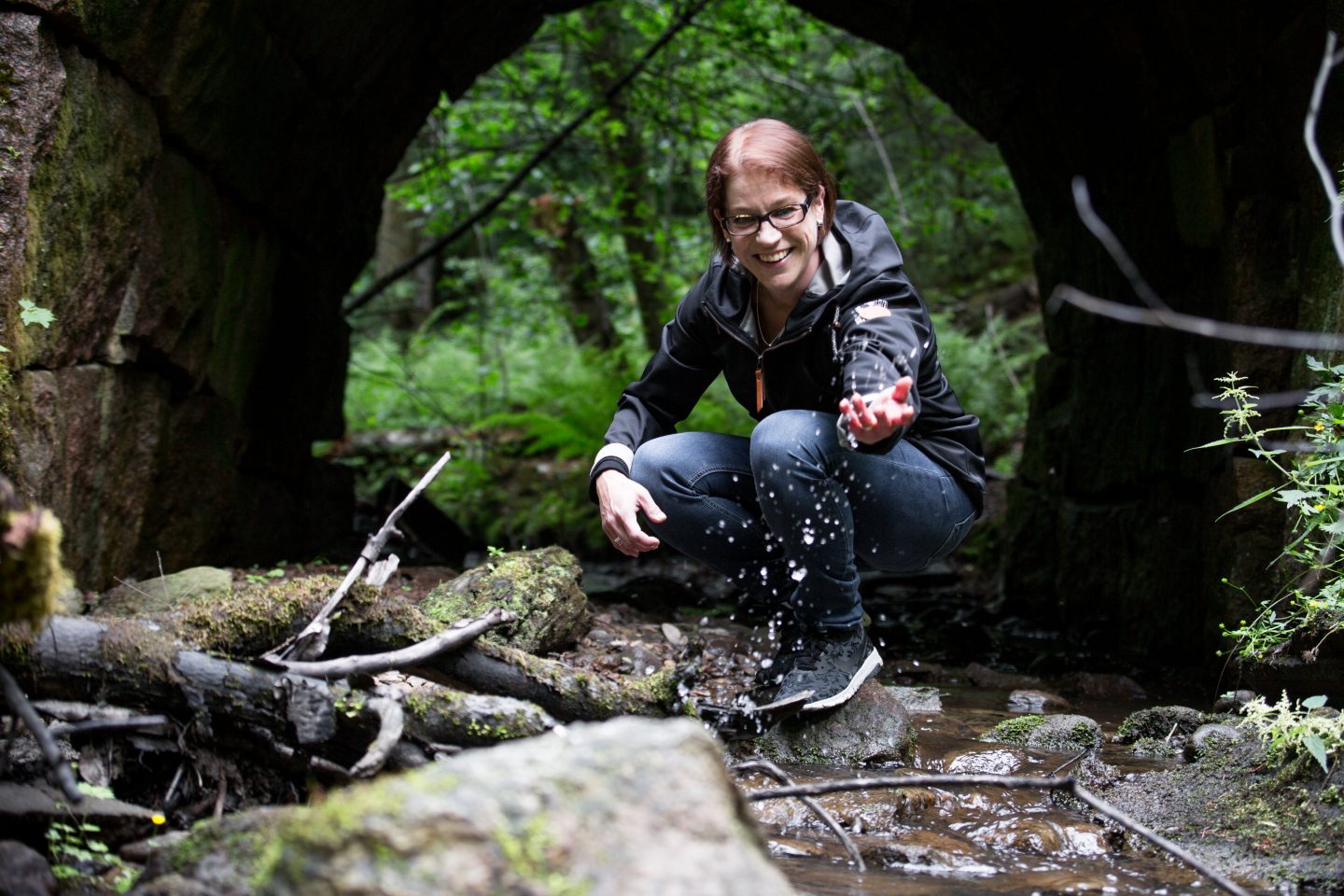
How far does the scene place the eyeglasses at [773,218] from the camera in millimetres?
3135

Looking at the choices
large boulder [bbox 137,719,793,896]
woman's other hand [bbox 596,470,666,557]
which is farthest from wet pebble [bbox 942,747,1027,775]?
large boulder [bbox 137,719,793,896]

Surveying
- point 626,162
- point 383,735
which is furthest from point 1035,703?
point 626,162

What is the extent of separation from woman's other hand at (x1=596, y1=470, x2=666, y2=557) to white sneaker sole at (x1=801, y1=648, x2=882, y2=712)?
68 cm

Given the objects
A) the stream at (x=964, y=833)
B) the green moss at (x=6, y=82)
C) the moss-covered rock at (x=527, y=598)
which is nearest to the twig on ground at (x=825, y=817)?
the stream at (x=964, y=833)

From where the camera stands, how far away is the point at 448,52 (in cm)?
725

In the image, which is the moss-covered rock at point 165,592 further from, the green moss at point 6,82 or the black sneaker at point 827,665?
the black sneaker at point 827,665

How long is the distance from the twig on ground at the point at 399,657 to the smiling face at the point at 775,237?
1247 millimetres

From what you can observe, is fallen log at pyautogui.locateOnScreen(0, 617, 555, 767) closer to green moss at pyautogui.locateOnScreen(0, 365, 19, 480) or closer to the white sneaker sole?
the white sneaker sole

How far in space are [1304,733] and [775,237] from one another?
1.83 metres

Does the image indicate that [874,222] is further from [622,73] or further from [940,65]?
[622,73]

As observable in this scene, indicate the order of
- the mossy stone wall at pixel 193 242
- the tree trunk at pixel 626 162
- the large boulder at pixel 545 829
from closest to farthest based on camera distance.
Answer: the large boulder at pixel 545 829 → the mossy stone wall at pixel 193 242 → the tree trunk at pixel 626 162

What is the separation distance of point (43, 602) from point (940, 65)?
6.69 m

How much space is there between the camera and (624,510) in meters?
3.24

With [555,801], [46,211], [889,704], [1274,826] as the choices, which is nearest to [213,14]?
[46,211]
